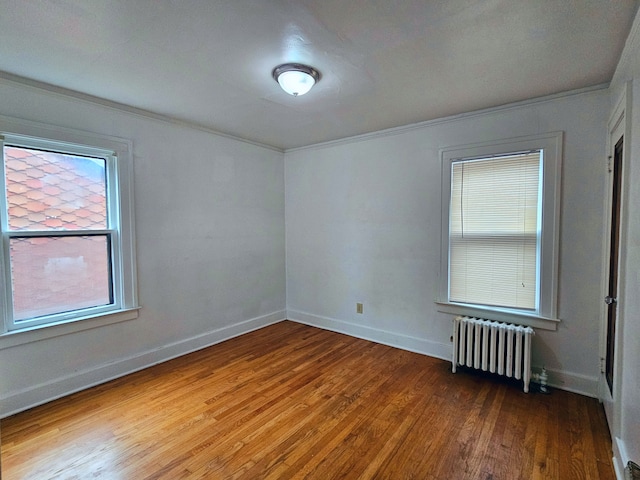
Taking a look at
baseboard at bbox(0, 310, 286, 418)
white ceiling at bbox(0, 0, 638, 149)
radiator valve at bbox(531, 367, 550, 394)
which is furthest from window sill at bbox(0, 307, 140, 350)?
radiator valve at bbox(531, 367, 550, 394)

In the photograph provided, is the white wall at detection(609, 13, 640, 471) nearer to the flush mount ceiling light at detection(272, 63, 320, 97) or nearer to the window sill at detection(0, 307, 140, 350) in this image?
the flush mount ceiling light at detection(272, 63, 320, 97)

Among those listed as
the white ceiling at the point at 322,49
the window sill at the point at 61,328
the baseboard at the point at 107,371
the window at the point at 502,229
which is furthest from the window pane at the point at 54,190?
the window at the point at 502,229

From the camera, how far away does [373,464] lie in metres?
1.91

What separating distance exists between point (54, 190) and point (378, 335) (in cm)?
346

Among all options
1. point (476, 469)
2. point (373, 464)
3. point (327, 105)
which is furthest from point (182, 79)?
point (476, 469)

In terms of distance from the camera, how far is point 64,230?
268 cm

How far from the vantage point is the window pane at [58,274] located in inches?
97.9

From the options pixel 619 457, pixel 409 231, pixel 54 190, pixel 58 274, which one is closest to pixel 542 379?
pixel 619 457

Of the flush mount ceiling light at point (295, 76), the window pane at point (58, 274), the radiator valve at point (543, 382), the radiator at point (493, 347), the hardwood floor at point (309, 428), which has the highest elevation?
the flush mount ceiling light at point (295, 76)

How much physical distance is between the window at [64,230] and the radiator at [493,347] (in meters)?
3.13

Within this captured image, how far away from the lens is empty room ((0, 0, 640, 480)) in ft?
5.99

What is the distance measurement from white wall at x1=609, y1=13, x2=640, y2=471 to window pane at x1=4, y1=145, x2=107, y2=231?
12.5ft

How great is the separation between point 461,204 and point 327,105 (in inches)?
64.0

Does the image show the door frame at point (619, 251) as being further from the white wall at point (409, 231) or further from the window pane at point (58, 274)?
the window pane at point (58, 274)
